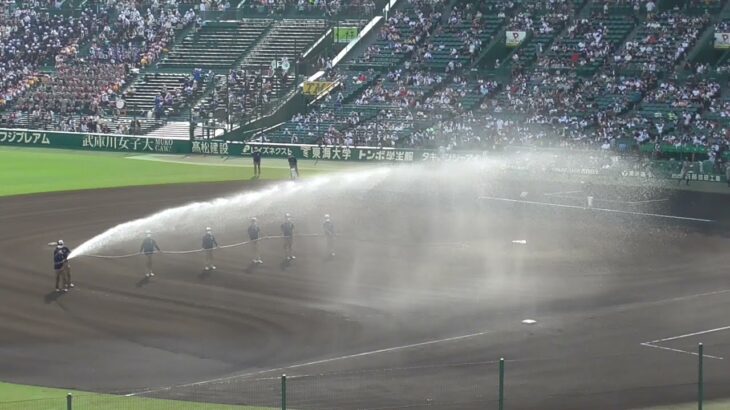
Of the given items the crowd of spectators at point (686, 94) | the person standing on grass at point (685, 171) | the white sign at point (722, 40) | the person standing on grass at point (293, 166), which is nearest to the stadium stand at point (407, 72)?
the crowd of spectators at point (686, 94)

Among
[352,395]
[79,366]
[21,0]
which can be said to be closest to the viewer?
[352,395]

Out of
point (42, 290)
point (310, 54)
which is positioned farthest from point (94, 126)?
point (42, 290)

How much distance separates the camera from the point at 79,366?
104ft

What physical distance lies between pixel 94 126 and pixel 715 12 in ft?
165

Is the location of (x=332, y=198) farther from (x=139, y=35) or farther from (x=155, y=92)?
(x=139, y=35)

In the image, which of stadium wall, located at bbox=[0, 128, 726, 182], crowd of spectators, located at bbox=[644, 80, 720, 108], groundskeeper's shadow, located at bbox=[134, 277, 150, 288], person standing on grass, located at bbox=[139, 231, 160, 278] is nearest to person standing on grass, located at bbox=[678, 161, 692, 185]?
stadium wall, located at bbox=[0, 128, 726, 182]

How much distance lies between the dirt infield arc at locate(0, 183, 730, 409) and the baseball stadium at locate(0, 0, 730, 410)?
14cm

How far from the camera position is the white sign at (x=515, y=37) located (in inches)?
3815

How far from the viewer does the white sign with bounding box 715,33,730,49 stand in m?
87.2

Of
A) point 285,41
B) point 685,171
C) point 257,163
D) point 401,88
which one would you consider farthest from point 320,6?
point 685,171

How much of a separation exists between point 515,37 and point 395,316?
62944 millimetres

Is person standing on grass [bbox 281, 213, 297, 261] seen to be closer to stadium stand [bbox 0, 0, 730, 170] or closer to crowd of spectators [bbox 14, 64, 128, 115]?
stadium stand [bbox 0, 0, 730, 170]

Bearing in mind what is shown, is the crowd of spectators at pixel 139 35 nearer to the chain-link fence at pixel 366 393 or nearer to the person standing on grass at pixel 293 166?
the person standing on grass at pixel 293 166

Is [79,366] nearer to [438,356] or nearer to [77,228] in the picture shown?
[438,356]
